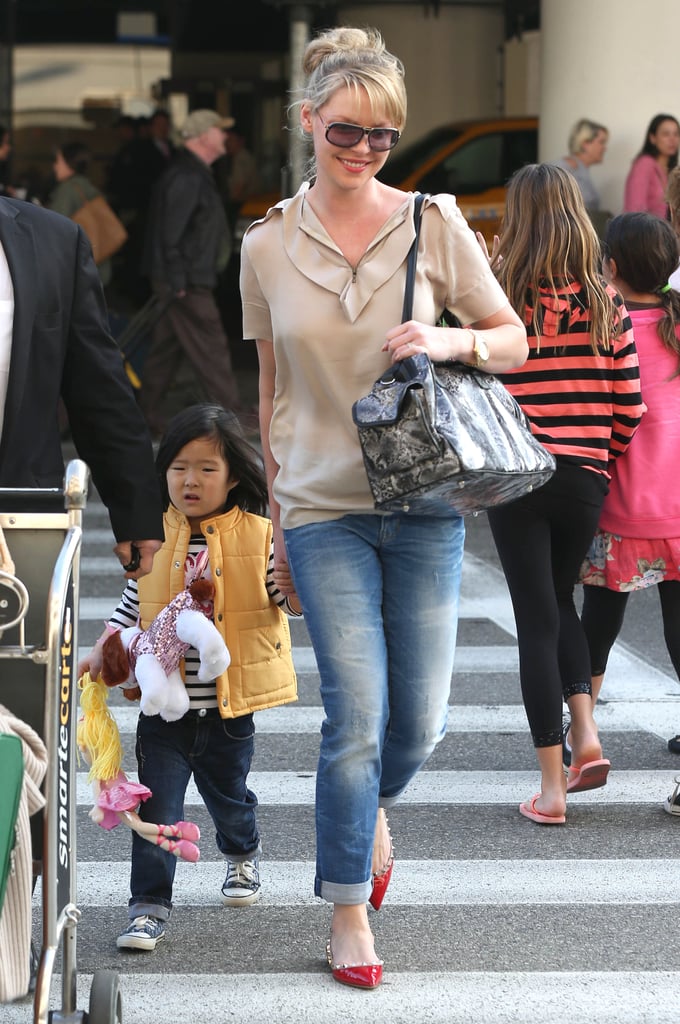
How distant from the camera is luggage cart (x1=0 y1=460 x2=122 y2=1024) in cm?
289

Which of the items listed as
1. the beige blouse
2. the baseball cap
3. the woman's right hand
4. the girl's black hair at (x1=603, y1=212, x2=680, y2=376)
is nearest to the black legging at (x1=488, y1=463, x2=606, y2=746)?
the girl's black hair at (x1=603, y1=212, x2=680, y2=376)

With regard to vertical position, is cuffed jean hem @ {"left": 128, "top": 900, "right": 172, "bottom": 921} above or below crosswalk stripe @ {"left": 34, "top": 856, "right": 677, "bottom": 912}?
above

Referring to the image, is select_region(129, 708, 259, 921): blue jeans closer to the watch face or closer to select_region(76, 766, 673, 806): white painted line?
select_region(76, 766, 673, 806): white painted line

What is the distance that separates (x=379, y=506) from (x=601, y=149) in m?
11.0

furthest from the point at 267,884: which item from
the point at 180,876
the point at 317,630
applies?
the point at 317,630

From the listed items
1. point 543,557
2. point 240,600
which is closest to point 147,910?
point 240,600

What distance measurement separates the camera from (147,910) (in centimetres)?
397

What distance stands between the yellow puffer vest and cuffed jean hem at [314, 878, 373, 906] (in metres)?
0.49

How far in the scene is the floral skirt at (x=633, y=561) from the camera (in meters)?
5.23

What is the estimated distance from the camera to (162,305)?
1218 centimetres

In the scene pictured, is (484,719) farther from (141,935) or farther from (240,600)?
(141,935)

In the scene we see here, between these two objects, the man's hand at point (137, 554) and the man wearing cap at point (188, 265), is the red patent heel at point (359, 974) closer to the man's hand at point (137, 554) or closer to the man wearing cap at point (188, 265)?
the man's hand at point (137, 554)

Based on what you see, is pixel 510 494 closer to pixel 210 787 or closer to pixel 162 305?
pixel 210 787

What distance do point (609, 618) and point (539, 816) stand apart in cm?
81
